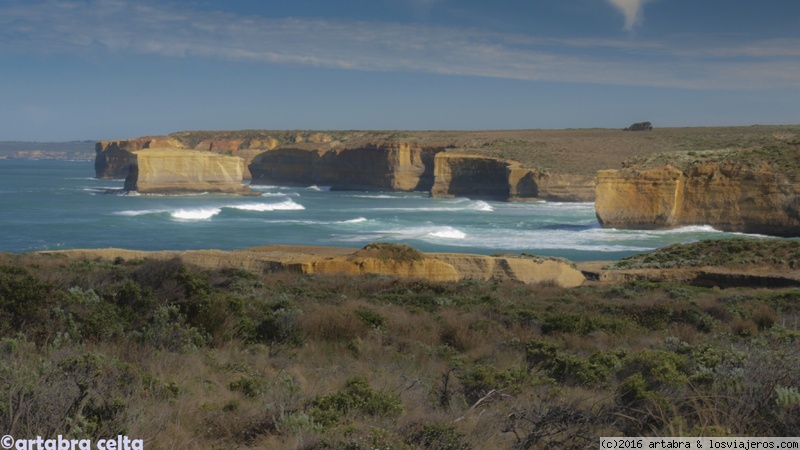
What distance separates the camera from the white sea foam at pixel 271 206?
6556cm

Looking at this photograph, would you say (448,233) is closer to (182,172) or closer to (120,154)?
(182,172)

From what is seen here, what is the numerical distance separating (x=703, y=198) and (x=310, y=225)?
25517 millimetres

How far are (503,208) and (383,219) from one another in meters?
14.2

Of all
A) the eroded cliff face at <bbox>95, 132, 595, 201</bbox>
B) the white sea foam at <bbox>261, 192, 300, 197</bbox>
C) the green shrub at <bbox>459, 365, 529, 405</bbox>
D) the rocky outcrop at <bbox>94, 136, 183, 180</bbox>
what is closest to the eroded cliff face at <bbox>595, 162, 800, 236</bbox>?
the eroded cliff face at <bbox>95, 132, 595, 201</bbox>

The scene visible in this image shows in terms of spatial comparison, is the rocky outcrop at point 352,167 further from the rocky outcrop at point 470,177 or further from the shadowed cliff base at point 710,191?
the shadowed cliff base at point 710,191

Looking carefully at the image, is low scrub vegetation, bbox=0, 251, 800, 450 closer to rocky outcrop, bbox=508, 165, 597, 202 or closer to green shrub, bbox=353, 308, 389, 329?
green shrub, bbox=353, 308, 389, 329

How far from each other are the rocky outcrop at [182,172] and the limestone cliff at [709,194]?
155 ft

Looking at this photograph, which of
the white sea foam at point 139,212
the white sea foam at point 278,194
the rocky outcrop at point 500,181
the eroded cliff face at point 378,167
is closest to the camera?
the white sea foam at point 139,212

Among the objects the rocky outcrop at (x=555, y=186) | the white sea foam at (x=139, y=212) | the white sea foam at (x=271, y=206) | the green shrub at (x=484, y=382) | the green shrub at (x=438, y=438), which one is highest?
the green shrub at (x=438, y=438)

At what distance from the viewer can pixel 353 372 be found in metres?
6.84

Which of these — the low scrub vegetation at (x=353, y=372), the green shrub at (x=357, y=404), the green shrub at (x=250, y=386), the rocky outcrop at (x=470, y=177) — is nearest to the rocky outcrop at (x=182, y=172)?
the rocky outcrop at (x=470, y=177)

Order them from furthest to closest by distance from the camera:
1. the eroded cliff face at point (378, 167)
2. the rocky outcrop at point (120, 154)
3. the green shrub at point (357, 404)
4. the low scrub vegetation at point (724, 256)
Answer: the rocky outcrop at point (120, 154)
the eroded cliff face at point (378, 167)
the low scrub vegetation at point (724, 256)
the green shrub at point (357, 404)

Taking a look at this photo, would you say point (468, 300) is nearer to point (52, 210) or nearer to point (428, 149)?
point (52, 210)

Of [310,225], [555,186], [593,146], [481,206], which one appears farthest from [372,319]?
[593,146]
